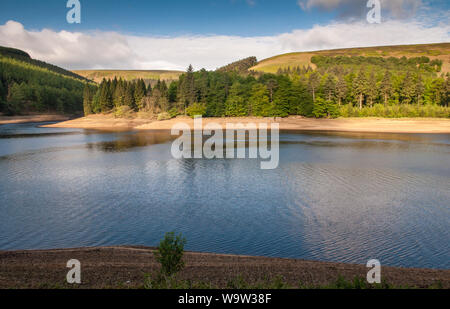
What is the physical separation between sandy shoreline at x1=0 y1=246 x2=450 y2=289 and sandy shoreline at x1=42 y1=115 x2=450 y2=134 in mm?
62611

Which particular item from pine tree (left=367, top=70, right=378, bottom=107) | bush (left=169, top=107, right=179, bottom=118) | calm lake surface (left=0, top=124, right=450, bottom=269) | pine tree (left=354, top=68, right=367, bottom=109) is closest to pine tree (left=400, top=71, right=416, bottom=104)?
pine tree (left=367, top=70, right=378, bottom=107)

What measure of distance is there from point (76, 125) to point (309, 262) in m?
90.2

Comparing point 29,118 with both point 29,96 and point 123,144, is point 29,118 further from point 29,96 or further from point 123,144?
point 123,144

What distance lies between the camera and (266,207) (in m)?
16.6

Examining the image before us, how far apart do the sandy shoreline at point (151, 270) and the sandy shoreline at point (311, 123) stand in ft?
205

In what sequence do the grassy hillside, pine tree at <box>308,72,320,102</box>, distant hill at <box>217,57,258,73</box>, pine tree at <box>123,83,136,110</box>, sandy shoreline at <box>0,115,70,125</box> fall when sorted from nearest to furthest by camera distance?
1. pine tree at <box>308,72,320,102</box>
2. pine tree at <box>123,83,136,110</box>
3. sandy shoreline at <box>0,115,70,125</box>
4. the grassy hillside
5. distant hill at <box>217,57,258,73</box>

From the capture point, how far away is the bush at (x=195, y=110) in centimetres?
8300

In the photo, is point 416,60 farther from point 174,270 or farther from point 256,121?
point 174,270

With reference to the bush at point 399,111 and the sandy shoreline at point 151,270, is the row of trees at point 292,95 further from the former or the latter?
the sandy shoreline at point 151,270

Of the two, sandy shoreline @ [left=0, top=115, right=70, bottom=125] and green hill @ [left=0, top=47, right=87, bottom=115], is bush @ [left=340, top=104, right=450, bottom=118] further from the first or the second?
green hill @ [left=0, top=47, right=87, bottom=115]

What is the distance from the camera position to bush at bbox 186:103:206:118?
83.0m

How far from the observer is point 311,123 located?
75.6 meters

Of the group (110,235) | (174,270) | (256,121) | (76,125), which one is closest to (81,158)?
(110,235)

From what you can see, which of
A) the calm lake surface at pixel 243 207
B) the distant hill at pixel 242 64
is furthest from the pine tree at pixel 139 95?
the distant hill at pixel 242 64
